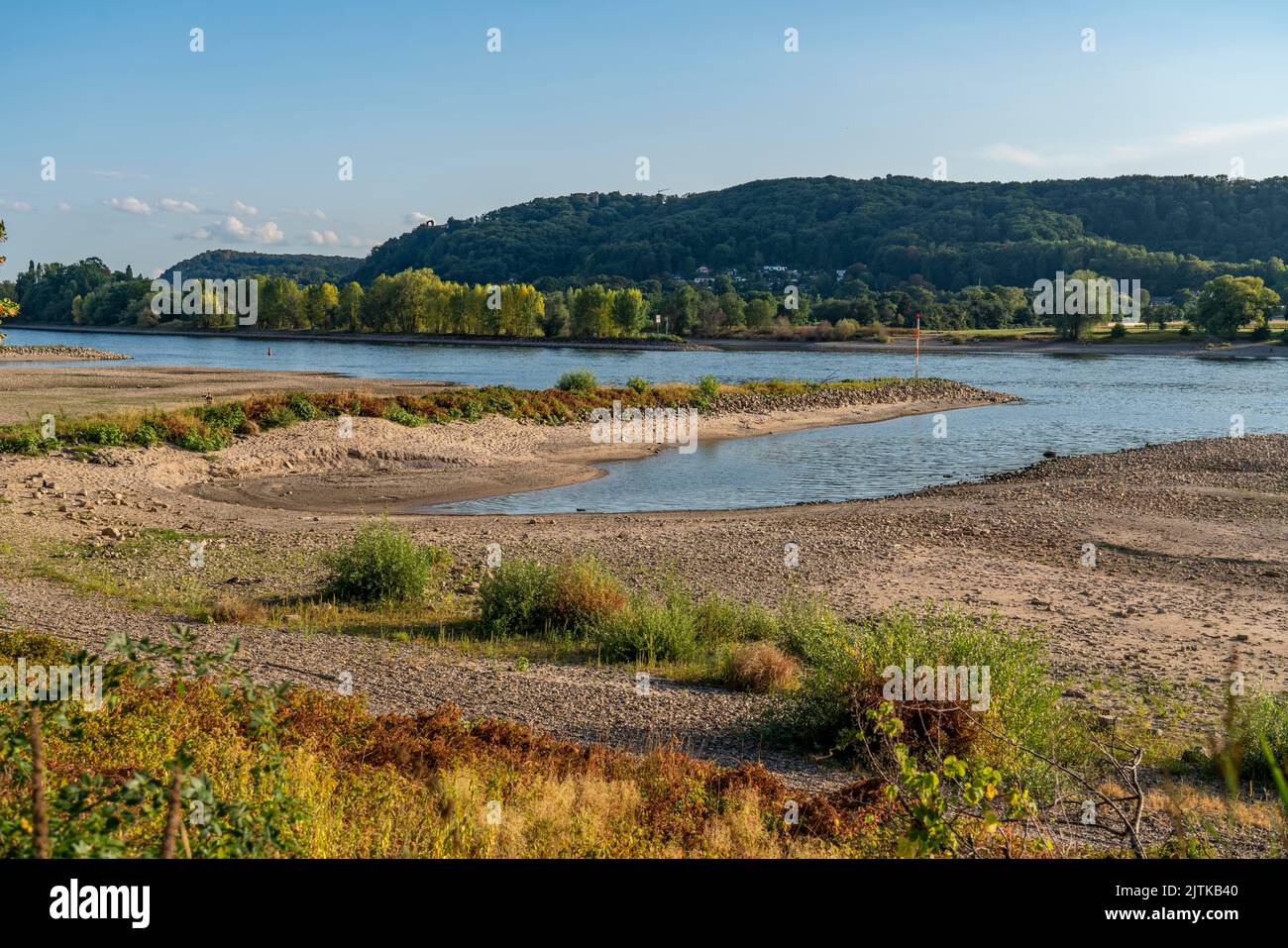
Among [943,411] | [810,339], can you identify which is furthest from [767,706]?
[810,339]

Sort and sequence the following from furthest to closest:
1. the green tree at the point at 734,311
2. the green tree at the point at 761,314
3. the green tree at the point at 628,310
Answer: the green tree at the point at 734,311 < the green tree at the point at 761,314 < the green tree at the point at 628,310

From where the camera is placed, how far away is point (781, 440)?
43.1 m

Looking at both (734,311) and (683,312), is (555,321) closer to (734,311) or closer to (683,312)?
(683,312)

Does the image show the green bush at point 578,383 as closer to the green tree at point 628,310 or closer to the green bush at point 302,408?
the green bush at point 302,408

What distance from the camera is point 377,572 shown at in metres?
14.4

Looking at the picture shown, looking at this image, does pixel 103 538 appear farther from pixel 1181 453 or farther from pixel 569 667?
pixel 1181 453

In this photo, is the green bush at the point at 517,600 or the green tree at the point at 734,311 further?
the green tree at the point at 734,311

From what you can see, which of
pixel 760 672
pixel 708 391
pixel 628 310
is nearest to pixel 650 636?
pixel 760 672

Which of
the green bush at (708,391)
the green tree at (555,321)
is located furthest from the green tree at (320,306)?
the green bush at (708,391)

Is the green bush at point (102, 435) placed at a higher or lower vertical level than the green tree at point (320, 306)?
lower

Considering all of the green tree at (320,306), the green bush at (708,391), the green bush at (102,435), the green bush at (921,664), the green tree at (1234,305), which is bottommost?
the green bush at (921,664)

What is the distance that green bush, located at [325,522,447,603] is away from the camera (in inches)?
567

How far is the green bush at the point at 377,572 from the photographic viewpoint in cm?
1441

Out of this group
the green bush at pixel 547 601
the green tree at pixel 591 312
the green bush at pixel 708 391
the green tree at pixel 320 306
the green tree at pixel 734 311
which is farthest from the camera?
the green tree at pixel 320 306
